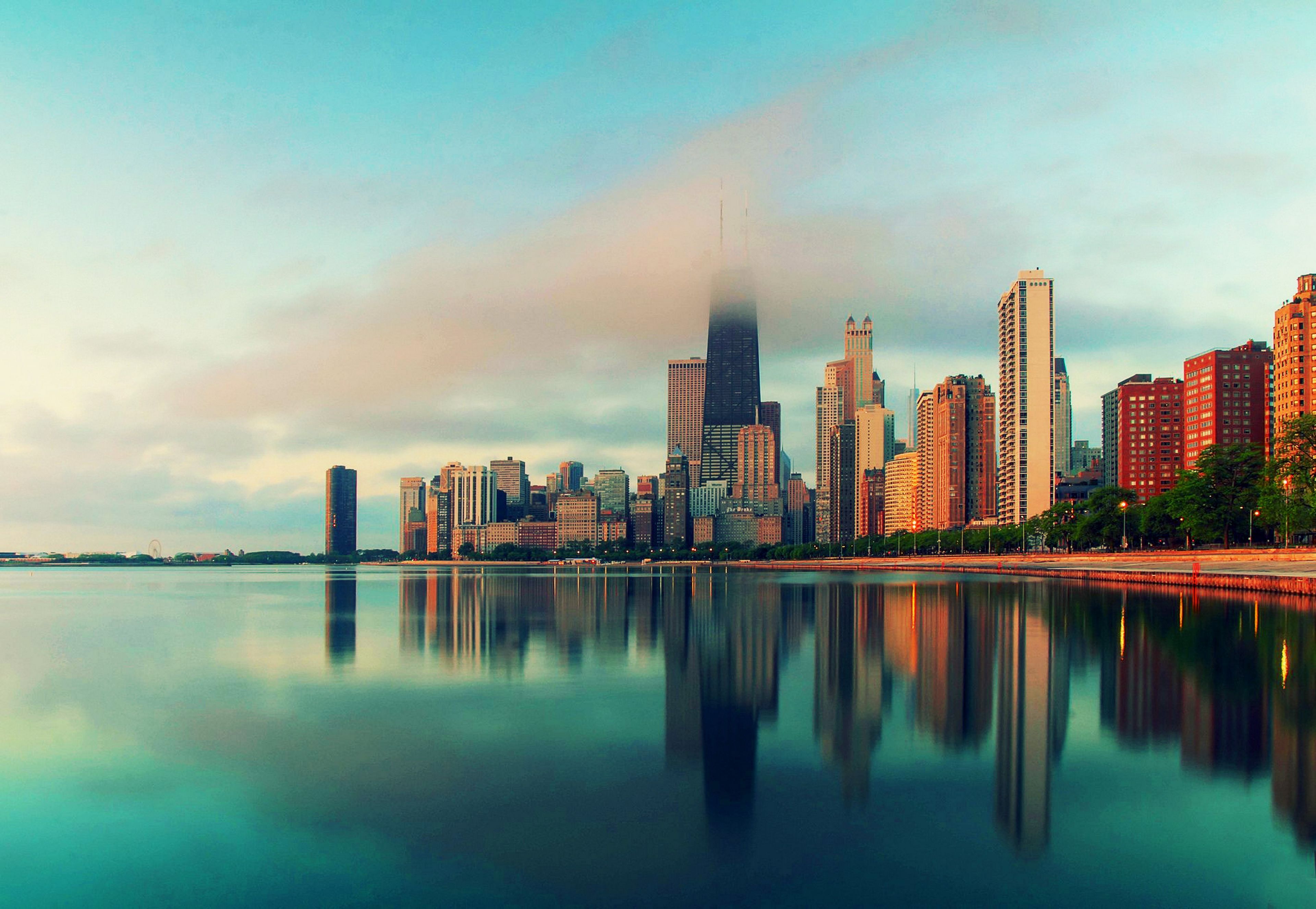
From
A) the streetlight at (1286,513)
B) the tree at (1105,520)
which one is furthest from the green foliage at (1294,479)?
the tree at (1105,520)

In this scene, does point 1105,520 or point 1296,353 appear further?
point 1296,353

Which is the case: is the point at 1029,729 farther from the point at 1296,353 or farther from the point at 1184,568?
the point at 1296,353

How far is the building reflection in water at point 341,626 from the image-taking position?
3597 centimetres

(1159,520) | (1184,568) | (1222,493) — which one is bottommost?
(1184,568)

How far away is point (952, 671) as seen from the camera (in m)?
29.4

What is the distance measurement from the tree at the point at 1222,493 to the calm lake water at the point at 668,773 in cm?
7850

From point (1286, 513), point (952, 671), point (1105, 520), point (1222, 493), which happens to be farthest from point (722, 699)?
point (1105, 520)

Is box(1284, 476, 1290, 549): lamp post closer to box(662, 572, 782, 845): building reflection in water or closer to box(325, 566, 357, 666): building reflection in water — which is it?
box(662, 572, 782, 845): building reflection in water

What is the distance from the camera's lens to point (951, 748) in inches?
738

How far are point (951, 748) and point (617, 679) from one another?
1207 centimetres

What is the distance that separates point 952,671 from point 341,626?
33.5 metres

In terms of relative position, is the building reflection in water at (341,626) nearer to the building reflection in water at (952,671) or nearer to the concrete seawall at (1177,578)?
the building reflection in water at (952,671)

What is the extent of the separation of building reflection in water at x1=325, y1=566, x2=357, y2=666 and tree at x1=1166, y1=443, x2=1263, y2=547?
3667 inches

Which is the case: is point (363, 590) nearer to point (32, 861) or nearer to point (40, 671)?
point (40, 671)
